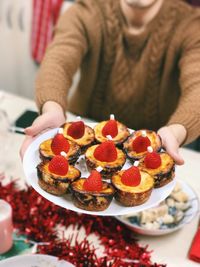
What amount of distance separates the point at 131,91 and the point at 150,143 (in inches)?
26.2

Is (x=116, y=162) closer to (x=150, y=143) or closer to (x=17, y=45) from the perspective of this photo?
(x=150, y=143)

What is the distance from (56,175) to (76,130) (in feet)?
0.70

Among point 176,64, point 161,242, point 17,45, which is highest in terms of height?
point 176,64

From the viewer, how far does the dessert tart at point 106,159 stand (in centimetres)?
121

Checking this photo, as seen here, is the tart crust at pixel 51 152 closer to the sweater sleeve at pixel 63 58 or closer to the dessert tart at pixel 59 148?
the dessert tart at pixel 59 148

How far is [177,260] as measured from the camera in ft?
4.14

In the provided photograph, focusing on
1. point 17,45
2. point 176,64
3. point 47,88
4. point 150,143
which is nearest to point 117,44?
point 176,64

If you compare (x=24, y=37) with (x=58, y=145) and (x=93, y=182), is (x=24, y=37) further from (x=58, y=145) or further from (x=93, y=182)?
(x=93, y=182)

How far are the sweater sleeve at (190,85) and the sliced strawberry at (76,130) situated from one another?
12.7 inches

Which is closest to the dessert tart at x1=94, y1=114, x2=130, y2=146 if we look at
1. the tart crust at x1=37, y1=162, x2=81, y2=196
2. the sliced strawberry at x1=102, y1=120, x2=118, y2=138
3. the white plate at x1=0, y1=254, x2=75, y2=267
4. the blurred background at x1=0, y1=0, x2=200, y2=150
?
the sliced strawberry at x1=102, y1=120, x2=118, y2=138

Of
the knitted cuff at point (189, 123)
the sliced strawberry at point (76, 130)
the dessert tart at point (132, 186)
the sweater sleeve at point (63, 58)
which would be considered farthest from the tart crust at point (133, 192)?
the sweater sleeve at point (63, 58)

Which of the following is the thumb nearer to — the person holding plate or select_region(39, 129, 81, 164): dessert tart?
select_region(39, 129, 81, 164): dessert tart

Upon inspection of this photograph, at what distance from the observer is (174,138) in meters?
1.35

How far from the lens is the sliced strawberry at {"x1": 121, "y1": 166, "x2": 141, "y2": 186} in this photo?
1.13 meters
